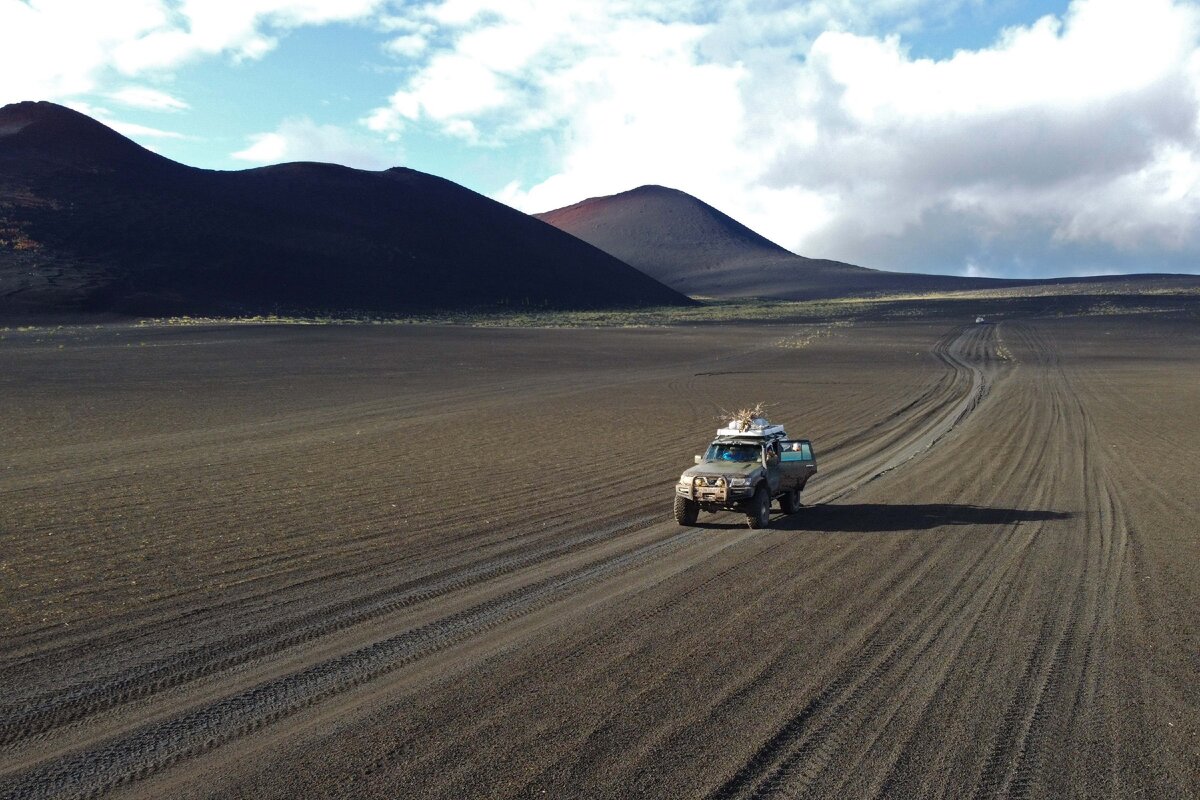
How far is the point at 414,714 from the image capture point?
8836 mm

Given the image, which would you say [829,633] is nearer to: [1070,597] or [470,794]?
[1070,597]

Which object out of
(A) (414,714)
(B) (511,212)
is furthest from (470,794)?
(B) (511,212)

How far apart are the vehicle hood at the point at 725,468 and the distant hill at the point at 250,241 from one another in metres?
Answer: 82.4

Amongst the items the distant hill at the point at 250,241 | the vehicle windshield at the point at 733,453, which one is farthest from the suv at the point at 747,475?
the distant hill at the point at 250,241

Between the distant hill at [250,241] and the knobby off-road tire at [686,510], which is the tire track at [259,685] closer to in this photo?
the knobby off-road tire at [686,510]

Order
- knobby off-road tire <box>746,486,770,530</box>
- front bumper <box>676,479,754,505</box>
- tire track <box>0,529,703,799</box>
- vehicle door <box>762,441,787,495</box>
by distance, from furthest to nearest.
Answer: vehicle door <box>762,441,787,495</box> → knobby off-road tire <box>746,486,770,530</box> → front bumper <box>676,479,754,505</box> → tire track <box>0,529,703,799</box>

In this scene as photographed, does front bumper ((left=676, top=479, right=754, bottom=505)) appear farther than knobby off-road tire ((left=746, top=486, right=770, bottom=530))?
No

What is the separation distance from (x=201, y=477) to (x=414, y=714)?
14817 mm

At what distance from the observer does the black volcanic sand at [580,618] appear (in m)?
7.93

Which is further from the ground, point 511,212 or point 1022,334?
point 511,212

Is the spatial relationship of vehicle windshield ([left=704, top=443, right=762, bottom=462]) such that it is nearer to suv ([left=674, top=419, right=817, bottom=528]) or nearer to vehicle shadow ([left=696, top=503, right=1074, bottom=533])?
suv ([left=674, top=419, right=817, bottom=528])

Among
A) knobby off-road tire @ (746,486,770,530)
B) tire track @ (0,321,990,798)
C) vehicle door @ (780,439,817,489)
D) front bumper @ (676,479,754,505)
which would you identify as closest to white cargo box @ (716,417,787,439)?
vehicle door @ (780,439,817,489)

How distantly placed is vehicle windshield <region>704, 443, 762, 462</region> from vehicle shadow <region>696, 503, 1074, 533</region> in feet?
3.71

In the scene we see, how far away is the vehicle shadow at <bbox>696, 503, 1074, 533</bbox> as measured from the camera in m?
17.1
